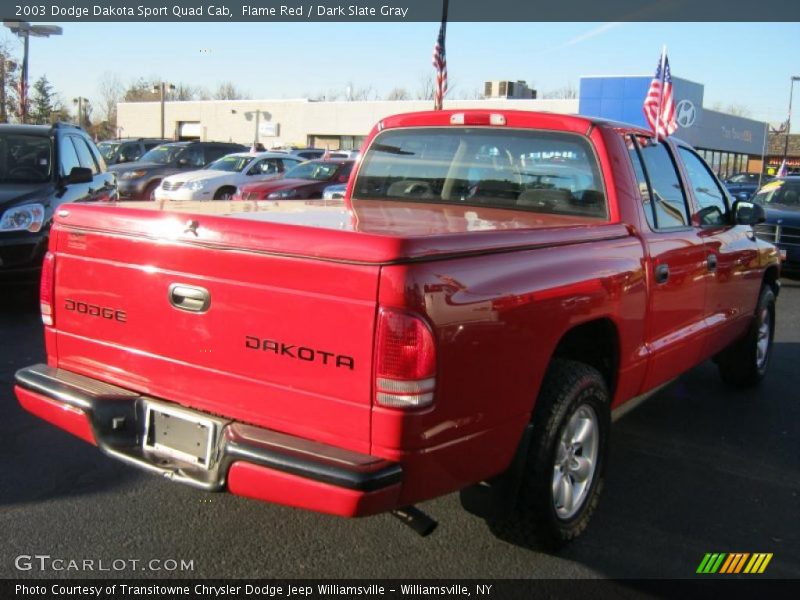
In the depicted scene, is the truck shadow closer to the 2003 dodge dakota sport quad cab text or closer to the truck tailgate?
the 2003 dodge dakota sport quad cab text

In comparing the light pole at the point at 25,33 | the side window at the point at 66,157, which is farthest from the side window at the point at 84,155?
the light pole at the point at 25,33

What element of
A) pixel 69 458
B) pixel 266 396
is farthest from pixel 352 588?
pixel 69 458

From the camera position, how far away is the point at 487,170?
4.43 meters

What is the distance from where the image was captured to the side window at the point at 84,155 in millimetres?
8898

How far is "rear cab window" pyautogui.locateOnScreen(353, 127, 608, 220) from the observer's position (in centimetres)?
406

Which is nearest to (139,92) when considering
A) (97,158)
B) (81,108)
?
(81,108)

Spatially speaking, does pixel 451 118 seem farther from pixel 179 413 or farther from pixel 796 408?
pixel 796 408

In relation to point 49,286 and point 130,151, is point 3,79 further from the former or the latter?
point 49,286

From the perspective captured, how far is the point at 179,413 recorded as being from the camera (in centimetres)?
288

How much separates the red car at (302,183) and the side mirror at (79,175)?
22.4 ft

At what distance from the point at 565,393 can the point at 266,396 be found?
1220 millimetres

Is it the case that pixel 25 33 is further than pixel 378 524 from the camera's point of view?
Yes

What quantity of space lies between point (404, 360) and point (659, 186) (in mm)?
2550

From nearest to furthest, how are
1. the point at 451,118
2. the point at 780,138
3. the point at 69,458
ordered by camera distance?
the point at 69,458, the point at 451,118, the point at 780,138
